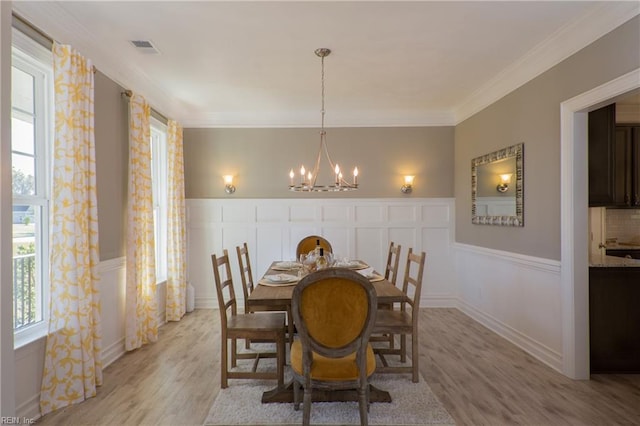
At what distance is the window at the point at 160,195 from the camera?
177 inches

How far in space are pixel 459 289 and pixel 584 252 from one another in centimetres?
236

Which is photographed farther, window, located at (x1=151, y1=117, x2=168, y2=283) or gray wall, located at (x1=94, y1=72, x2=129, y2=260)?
window, located at (x1=151, y1=117, x2=168, y2=283)

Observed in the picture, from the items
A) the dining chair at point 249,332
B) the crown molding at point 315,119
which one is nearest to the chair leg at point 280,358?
the dining chair at point 249,332

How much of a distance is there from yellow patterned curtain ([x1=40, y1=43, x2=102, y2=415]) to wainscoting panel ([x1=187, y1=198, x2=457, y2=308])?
2.45 metres

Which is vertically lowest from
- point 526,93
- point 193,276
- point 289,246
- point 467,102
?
point 193,276

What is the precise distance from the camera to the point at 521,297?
3.59 metres

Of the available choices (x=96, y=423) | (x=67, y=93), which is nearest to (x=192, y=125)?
(x=67, y=93)

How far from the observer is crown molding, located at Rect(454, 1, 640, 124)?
247 cm

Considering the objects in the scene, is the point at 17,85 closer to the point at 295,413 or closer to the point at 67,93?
the point at 67,93

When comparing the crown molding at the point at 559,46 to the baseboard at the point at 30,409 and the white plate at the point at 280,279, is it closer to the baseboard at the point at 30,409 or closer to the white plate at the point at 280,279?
the white plate at the point at 280,279

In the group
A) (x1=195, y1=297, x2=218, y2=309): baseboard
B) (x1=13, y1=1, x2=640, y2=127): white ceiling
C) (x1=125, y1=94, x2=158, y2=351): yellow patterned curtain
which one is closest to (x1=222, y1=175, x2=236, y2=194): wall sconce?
(x1=13, y1=1, x2=640, y2=127): white ceiling

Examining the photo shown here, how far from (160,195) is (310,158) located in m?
2.18

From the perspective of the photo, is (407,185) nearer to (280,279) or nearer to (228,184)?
A: (228,184)

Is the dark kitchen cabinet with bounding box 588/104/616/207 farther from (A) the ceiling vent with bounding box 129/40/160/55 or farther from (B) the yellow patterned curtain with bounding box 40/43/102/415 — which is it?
(B) the yellow patterned curtain with bounding box 40/43/102/415
